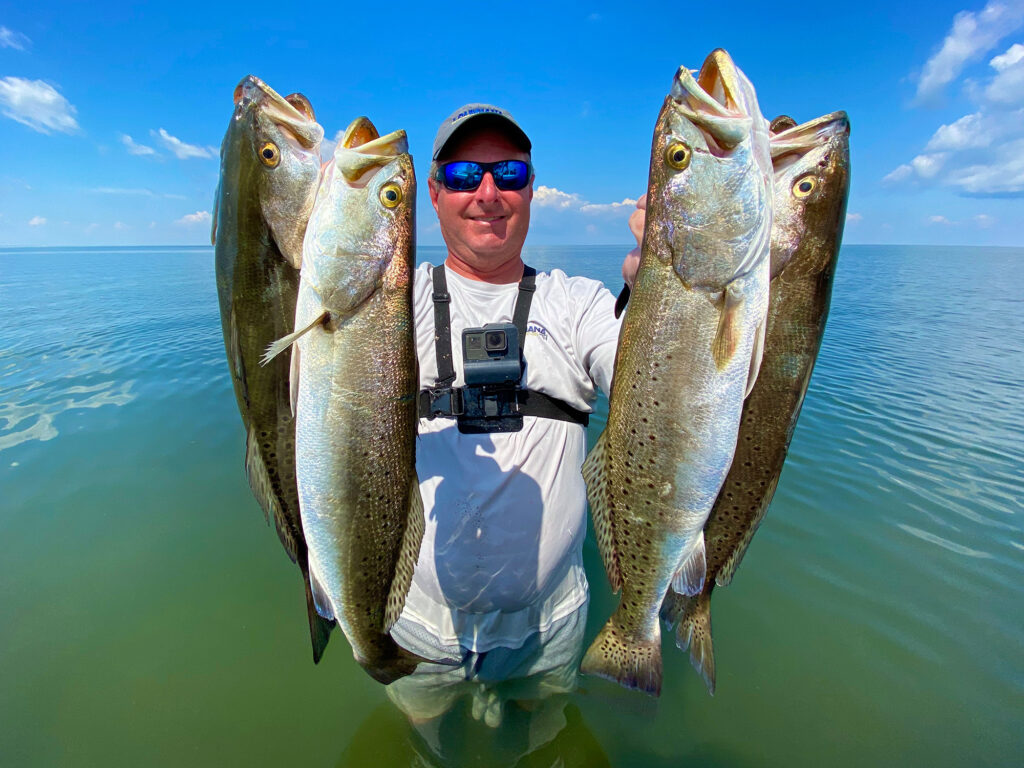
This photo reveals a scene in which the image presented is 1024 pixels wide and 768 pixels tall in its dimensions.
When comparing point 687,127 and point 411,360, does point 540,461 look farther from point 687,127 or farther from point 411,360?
point 687,127

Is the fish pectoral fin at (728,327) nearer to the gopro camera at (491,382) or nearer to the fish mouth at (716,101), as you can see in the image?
the fish mouth at (716,101)

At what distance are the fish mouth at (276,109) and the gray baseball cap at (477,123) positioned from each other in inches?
47.8

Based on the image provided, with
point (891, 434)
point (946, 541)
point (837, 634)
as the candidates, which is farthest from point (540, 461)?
point (891, 434)

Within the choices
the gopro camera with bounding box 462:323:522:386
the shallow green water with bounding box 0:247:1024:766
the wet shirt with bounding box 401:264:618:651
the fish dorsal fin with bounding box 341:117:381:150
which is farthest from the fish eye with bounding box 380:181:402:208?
the shallow green water with bounding box 0:247:1024:766

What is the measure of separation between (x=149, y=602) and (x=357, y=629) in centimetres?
441

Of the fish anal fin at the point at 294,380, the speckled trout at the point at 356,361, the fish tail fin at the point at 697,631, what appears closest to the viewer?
the speckled trout at the point at 356,361

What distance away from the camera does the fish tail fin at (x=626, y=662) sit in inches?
94.6

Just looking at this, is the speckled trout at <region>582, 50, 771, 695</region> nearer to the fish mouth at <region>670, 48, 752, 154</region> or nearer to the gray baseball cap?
the fish mouth at <region>670, 48, 752, 154</region>

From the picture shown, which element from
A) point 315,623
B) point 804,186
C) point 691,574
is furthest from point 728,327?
point 315,623

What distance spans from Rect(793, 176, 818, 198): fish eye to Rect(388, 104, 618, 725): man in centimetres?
110

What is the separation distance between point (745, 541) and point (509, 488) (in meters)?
1.16

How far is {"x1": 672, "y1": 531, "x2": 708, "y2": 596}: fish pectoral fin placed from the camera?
215 centimetres

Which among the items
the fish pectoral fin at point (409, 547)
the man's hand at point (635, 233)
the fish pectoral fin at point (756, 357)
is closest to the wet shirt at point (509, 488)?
the man's hand at point (635, 233)

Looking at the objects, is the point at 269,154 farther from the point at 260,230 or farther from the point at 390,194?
the point at 390,194
